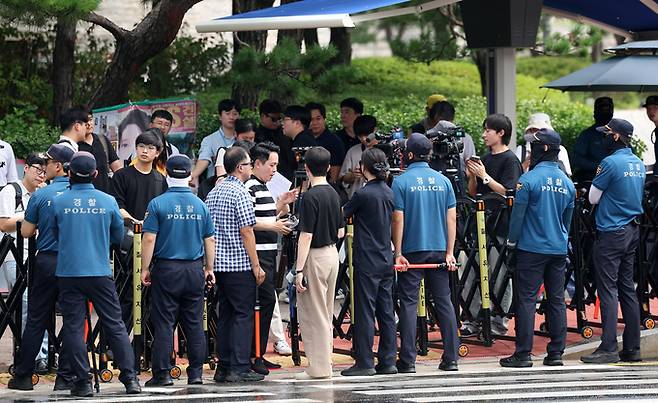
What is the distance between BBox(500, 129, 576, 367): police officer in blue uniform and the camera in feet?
39.6

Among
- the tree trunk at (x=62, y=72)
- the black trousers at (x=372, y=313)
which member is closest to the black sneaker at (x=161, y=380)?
the black trousers at (x=372, y=313)

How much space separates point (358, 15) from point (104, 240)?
4.15 m

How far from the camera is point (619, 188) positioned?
40.8ft

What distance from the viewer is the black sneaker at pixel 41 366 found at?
1160cm

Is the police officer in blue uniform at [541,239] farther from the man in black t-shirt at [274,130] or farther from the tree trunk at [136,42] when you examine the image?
the tree trunk at [136,42]

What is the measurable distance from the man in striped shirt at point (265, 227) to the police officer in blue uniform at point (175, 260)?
0.66 metres

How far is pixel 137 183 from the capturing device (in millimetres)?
11906

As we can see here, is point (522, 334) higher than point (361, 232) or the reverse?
the reverse

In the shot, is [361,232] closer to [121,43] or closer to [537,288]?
[537,288]

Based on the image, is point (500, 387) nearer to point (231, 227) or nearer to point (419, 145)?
point (419, 145)

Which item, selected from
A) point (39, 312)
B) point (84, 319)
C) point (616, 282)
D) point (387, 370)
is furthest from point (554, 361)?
point (39, 312)

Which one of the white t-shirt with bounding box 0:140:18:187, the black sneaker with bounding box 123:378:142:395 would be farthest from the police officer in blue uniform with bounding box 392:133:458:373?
the white t-shirt with bounding box 0:140:18:187

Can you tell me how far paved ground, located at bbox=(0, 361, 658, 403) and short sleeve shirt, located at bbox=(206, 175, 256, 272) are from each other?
3.16ft

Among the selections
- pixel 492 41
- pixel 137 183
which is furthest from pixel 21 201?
pixel 492 41
